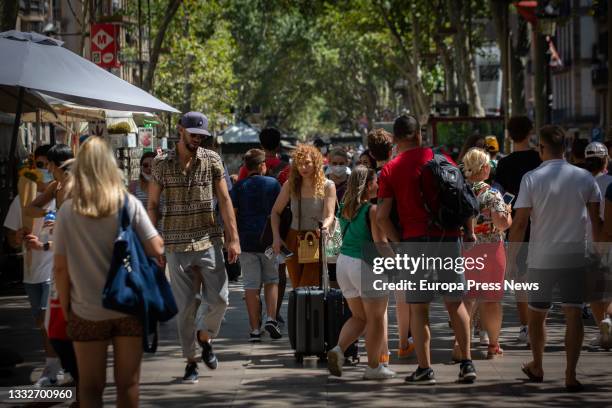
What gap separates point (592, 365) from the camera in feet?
30.9

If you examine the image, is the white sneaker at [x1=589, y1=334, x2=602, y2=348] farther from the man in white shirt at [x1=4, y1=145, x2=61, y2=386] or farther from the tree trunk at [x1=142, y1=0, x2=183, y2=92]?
the tree trunk at [x1=142, y1=0, x2=183, y2=92]

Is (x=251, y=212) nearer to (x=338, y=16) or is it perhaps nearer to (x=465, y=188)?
(x=465, y=188)

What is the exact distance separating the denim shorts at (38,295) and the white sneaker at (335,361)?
2.04 meters

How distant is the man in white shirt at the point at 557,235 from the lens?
8.35m

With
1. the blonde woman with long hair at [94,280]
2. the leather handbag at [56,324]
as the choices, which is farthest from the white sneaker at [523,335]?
the blonde woman with long hair at [94,280]

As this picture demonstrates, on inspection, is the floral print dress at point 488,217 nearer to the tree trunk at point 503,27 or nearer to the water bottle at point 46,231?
the water bottle at point 46,231

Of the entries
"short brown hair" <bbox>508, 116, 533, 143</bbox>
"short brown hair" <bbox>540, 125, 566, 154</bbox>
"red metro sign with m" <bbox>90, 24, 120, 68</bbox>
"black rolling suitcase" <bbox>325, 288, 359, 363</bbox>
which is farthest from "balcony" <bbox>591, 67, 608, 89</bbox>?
"short brown hair" <bbox>540, 125, 566, 154</bbox>

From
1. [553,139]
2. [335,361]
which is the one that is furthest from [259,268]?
[553,139]

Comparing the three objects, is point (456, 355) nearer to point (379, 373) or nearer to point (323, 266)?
point (379, 373)

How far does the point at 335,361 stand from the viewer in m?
8.75

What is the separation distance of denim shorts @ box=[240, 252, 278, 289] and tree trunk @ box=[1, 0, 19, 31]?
6388mm

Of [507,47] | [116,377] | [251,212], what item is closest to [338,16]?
[507,47]

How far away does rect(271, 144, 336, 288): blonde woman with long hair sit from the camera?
34.2ft

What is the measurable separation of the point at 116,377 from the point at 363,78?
8855 cm
